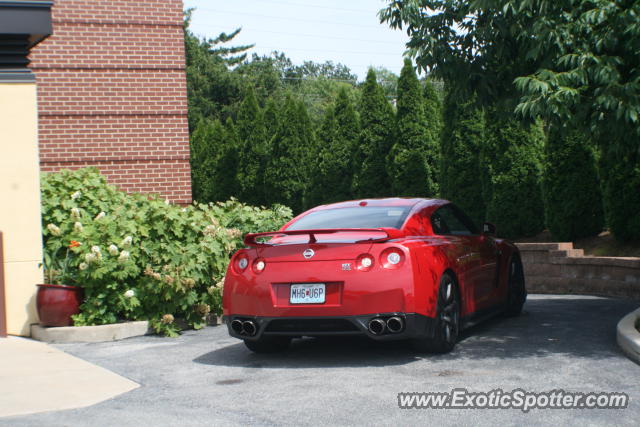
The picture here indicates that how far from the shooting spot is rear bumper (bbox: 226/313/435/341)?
6570 mm

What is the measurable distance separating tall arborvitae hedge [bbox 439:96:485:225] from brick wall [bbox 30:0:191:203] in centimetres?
643

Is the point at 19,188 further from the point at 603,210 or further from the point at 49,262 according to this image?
the point at 603,210

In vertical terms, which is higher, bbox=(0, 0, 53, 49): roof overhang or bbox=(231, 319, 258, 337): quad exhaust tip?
bbox=(0, 0, 53, 49): roof overhang

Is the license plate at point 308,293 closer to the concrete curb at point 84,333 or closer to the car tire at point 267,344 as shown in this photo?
the car tire at point 267,344

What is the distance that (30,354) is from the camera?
7.72 meters

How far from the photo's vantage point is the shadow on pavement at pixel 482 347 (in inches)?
276

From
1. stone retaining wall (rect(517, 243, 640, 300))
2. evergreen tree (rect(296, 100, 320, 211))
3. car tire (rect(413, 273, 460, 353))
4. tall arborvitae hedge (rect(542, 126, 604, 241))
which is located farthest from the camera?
evergreen tree (rect(296, 100, 320, 211))

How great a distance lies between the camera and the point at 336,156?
21.9m

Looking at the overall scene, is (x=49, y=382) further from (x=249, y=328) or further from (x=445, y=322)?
(x=445, y=322)

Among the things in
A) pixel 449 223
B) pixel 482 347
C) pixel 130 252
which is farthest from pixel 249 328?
pixel 130 252

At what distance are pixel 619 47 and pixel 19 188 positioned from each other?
654cm

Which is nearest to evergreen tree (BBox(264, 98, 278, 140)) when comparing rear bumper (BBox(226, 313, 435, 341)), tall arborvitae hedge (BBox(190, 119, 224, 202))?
tall arborvitae hedge (BBox(190, 119, 224, 202))

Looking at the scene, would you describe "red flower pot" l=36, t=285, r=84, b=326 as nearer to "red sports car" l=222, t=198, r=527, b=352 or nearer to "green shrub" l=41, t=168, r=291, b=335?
"green shrub" l=41, t=168, r=291, b=335

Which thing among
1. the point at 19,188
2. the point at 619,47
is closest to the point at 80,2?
the point at 19,188
